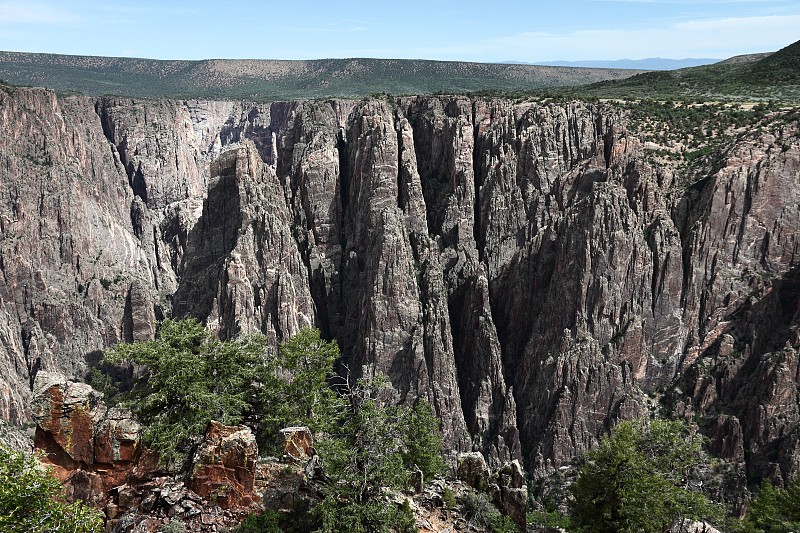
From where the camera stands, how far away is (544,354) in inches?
3275

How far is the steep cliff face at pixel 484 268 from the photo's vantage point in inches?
3056

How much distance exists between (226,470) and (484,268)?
6966cm

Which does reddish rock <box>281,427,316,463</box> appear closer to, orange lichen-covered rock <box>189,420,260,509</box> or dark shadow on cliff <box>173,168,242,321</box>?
orange lichen-covered rock <box>189,420,260,509</box>

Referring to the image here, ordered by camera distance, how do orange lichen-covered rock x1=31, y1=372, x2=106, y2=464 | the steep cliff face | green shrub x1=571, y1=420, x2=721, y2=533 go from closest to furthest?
1. orange lichen-covered rock x1=31, y1=372, x2=106, y2=464
2. green shrub x1=571, y1=420, x2=721, y2=533
3. the steep cliff face

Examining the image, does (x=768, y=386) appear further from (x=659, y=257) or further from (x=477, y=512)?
(x=477, y=512)

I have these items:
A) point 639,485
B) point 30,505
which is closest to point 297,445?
point 30,505

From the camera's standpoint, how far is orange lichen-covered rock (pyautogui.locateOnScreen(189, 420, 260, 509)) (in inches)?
1024

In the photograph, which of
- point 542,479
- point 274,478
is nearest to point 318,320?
point 542,479

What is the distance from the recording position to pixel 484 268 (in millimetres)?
92875

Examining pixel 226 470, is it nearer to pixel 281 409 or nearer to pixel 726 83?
pixel 281 409

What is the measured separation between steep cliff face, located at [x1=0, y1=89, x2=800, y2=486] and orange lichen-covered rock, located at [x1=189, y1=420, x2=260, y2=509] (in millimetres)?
56351

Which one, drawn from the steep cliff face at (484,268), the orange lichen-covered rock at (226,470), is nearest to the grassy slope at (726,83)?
the steep cliff face at (484,268)

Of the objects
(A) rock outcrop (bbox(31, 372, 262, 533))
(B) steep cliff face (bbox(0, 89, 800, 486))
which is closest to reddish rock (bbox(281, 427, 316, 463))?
(A) rock outcrop (bbox(31, 372, 262, 533))

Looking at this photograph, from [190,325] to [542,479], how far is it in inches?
2112
